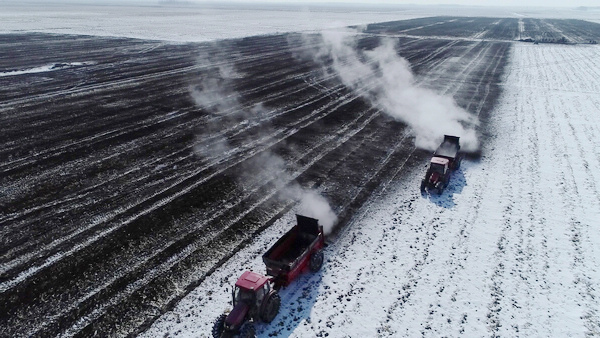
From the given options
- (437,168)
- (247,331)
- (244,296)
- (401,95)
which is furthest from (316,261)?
(401,95)

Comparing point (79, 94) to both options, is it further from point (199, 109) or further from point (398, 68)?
point (398, 68)

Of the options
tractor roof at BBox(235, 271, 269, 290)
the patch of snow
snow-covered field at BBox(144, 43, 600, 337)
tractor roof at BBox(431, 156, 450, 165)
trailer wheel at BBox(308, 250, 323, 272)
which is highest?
the patch of snow

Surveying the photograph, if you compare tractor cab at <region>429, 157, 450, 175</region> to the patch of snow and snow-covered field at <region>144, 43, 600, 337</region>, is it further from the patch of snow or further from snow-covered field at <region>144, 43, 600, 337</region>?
the patch of snow

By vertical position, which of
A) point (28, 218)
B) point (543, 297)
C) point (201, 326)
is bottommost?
point (543, 297)

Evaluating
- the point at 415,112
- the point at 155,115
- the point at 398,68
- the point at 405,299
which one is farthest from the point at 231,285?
the point at 398,68

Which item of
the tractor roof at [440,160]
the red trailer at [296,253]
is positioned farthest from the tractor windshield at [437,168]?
the red trailer at [296,253]

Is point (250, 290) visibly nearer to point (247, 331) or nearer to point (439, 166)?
point (247, 331)

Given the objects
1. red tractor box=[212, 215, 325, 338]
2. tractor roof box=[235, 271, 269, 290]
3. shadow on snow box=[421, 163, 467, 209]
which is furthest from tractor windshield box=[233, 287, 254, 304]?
shadow on snow box=[421, 163, 467, 209]

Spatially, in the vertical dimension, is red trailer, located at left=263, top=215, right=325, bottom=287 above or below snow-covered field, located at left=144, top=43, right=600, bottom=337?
above
